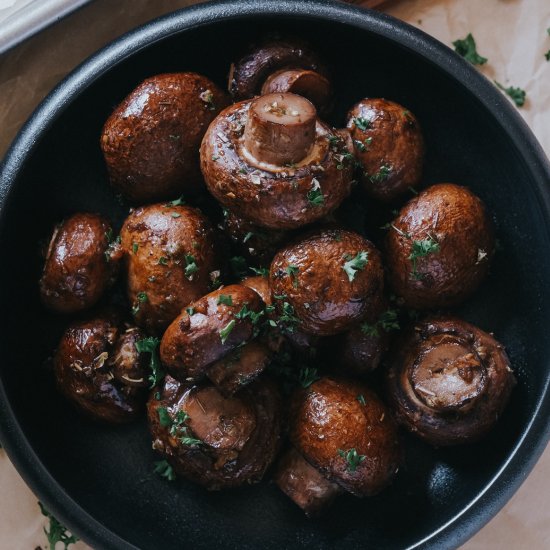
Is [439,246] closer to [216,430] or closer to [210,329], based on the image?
[210,329]

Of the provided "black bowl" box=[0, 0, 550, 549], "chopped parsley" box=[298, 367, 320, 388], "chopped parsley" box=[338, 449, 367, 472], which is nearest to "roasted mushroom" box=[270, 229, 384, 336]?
"chopped parsley" box=[298, 367, 320, 388]

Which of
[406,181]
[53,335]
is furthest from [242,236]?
[53,335]

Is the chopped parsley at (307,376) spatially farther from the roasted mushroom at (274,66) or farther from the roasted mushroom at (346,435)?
the roasted mushroom at (274,66)

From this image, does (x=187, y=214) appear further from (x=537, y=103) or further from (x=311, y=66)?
(x=537, y=103)

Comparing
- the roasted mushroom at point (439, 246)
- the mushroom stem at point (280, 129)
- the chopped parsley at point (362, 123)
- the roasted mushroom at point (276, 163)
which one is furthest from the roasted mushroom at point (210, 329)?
the chopped parsley at point (362, 123)

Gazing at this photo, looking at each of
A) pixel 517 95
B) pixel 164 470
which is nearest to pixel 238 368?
pixel 164 470

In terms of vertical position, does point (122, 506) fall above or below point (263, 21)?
below
